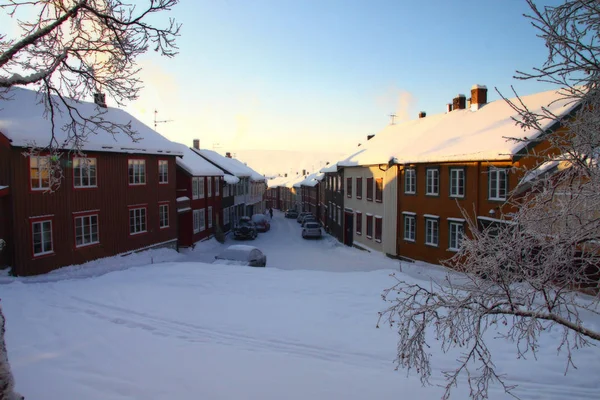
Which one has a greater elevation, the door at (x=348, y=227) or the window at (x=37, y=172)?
the window at (x=37, y=172)

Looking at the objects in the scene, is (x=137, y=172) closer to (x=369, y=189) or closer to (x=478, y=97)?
(x=369, y=189)

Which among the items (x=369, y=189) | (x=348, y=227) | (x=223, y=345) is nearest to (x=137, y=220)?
(x=369, y=189)

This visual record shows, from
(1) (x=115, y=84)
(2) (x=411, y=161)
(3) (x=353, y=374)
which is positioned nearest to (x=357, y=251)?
(2) (x=411, y=161)

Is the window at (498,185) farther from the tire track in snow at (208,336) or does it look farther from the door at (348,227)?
the door at (348,227)

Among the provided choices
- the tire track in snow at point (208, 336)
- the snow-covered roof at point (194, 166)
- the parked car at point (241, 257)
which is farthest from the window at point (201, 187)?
the tire track in snow at point (208, 336)

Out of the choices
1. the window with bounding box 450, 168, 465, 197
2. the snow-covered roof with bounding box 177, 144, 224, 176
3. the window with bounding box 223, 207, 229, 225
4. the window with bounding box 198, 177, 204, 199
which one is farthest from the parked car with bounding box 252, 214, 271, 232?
the window with bounding box 450, 168, 465, 197

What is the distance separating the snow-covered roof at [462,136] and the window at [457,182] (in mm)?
838

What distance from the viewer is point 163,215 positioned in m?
23.9

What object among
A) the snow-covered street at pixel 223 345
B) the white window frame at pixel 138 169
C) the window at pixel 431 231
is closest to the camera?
the snow-covered street at pixel 223 345

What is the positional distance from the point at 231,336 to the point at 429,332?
4.72m

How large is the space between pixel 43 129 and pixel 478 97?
75.6 ft

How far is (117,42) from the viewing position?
712 centimetres

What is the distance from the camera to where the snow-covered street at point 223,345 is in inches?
260

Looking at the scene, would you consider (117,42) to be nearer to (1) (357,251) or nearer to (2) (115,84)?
(2) (115,84)
